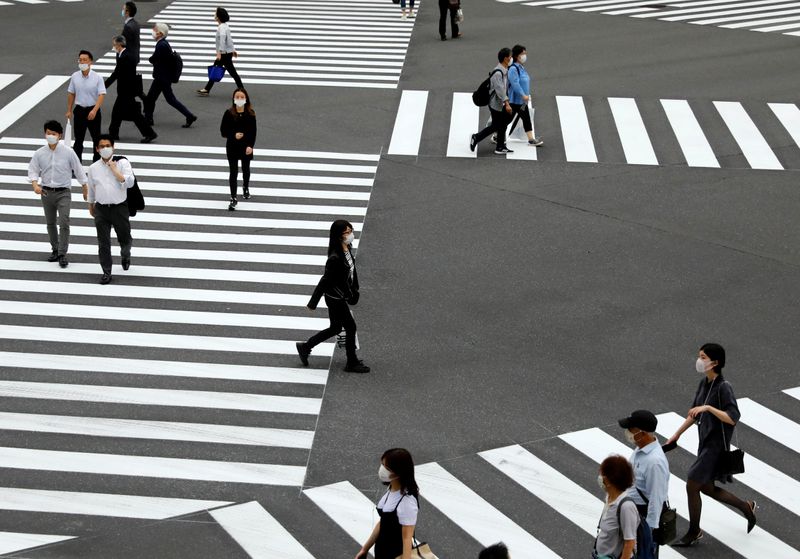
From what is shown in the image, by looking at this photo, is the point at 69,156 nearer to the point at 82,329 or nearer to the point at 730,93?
the point at 82,329

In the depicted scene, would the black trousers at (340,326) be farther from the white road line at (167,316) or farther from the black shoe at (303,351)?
the white road line at (167,316)

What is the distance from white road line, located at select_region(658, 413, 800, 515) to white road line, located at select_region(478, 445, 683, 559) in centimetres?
134

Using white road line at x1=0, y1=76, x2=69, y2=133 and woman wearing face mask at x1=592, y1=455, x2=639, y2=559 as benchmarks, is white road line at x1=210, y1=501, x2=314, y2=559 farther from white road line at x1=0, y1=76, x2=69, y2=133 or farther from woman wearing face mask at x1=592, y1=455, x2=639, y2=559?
white road line at x1=0, y1=76, x2=69, y2=133

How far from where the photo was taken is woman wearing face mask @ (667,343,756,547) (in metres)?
8.70

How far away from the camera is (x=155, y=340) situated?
12.7 metres

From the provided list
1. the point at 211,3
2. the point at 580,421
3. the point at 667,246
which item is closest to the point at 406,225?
the point at 667,246

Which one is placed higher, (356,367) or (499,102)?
(499,102)

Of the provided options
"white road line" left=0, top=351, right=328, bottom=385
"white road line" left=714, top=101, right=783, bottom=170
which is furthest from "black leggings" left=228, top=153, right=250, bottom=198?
"white road line" left=714, top=101, right=783, bottom=170

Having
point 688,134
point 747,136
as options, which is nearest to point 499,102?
point 688,134

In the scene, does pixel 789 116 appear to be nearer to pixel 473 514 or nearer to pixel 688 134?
pixel 688 134

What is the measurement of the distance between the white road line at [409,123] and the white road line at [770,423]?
9519mm

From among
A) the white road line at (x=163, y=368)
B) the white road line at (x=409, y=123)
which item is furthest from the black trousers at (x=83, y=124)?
the white road line at (x=163, y=368)

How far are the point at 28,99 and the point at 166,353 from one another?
11.8 metres

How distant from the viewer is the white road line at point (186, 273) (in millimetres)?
14531
